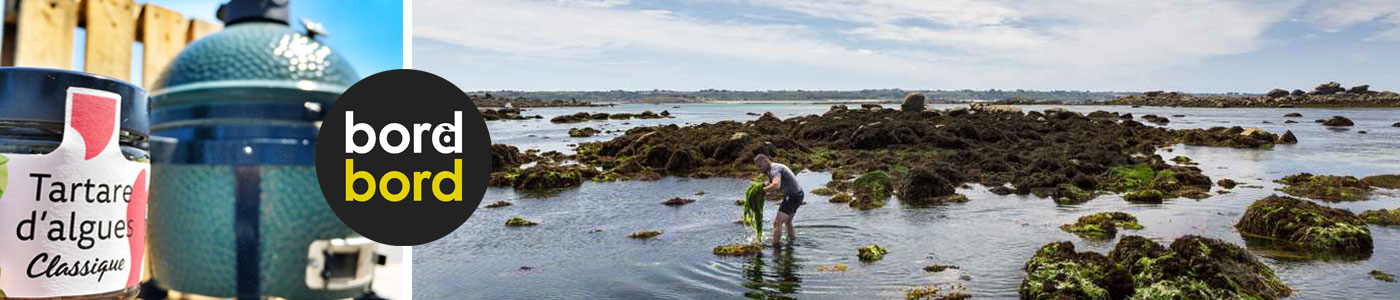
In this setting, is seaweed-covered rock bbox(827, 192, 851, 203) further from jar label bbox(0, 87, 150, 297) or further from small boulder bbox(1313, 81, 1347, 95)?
small boulder bbox(1313, 81, 1347, 95)

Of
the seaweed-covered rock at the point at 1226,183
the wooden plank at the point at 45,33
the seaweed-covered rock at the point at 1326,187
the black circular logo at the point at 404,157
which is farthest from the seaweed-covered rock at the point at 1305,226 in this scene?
the wooden plank at the point at 45,33

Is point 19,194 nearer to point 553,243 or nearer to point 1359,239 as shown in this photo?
point 553,243

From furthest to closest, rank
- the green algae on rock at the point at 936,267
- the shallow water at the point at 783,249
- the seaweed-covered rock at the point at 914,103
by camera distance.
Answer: the seaweed-covered rock at the point at 914,103
the green algae on rock at the point at 936,267
the shallow water at the point at 783,249

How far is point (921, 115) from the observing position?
43.8 meters

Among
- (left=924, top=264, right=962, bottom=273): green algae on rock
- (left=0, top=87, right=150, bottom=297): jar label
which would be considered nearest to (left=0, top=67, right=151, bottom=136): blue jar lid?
(left=0, top=87, right=150, bottom=297): jar label

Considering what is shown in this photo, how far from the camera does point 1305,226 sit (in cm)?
1191

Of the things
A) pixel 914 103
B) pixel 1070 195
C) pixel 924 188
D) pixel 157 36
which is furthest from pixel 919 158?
pixel 157 36

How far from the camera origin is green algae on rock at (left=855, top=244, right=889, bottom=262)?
1092 centimetres

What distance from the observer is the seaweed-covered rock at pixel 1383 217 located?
13539mm

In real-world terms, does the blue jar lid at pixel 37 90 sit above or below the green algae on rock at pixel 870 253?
above

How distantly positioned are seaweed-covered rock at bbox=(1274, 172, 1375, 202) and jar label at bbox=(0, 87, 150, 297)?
62.9 feet

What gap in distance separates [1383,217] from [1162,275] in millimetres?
7570

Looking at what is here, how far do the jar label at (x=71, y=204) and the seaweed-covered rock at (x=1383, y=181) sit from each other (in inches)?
868

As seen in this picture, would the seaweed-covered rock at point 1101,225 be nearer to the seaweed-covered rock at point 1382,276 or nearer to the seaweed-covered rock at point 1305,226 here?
the seaweed-covered rock at point 1305,226
